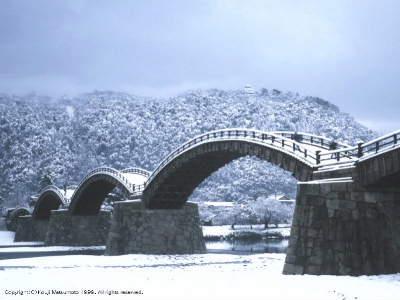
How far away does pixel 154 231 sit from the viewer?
48.1m

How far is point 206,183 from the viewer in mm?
194500

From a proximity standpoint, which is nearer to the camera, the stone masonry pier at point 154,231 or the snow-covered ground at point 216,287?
the snow-covered ground at point 216,287

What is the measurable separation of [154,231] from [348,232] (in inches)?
1109

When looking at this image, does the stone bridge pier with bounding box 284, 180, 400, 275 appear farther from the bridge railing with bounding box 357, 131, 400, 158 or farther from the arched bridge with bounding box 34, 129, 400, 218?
the bridge railing with bounding box 357, 131, 400, 158

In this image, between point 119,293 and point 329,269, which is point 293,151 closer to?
point 329,269

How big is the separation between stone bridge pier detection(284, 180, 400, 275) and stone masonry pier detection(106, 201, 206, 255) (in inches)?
971

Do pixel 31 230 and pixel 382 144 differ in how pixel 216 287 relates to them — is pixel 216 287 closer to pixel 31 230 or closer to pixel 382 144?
pixel 382 144

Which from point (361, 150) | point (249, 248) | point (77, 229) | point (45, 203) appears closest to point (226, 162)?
point (361, 150)

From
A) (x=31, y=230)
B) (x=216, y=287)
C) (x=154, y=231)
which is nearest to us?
(x=216, y=287)

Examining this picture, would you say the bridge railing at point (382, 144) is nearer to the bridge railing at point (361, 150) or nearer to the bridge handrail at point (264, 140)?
the bridge railing at point (361, 150)

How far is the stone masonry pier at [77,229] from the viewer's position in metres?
72.7

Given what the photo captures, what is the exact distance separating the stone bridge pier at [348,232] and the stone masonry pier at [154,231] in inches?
971

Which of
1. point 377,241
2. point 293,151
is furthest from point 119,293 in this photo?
point 293,151

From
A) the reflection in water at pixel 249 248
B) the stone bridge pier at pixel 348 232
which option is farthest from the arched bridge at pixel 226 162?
the reflection in water at pixel 249 248
